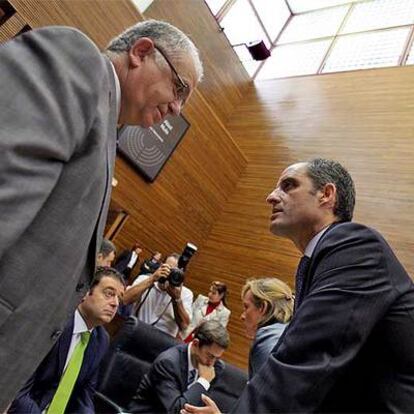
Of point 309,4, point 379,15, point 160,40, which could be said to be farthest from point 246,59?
point 160,40

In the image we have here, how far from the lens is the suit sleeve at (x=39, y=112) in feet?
1.78

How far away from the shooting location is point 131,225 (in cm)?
381

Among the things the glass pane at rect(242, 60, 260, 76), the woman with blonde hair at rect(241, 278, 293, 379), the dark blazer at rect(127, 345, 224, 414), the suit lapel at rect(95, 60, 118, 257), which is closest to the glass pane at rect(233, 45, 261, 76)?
the glass pane at rect(242, 60, 260, 76)

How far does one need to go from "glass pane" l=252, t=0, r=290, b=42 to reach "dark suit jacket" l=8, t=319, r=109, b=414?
6.49m

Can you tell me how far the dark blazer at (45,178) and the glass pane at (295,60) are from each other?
224 inches

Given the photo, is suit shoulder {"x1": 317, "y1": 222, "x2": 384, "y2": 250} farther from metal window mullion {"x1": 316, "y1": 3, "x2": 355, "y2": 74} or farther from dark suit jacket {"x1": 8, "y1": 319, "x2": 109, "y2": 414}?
metal window mullion {"x1": 316, "y1": 3, "x2": 355, "y2": 74}

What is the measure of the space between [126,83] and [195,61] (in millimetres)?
200

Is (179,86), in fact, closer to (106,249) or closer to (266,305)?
(266,305)

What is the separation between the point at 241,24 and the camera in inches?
250

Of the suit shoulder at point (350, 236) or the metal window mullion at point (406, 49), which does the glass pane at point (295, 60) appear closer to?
the metal window mullion at point (406, 49)

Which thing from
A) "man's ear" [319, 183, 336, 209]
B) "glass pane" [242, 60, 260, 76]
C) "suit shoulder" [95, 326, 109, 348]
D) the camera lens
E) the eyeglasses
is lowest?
"glass pane" [242, 60, 260, 76]

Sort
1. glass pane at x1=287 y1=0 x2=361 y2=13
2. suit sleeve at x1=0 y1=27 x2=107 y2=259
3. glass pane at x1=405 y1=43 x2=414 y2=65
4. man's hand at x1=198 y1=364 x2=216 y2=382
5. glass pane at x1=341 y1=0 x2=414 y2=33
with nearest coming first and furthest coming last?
suit sleeve at x1=0 y1=27 x2=107 y2=259, man's hand at x1=198 y1=364 x2=216 y2=382, glass pane at x1=405 y1=43 x2=414 y2=65, glass pane at x1=341 y1=0 x2=414 y2=33, glass pane at x1=287 y1=0 x2=361 y2=13

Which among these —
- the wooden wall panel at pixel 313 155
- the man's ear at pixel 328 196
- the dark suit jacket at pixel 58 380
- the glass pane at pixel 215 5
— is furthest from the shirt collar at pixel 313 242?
the glass pane at pixel 215 5

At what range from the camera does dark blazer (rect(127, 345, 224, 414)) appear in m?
1.91
